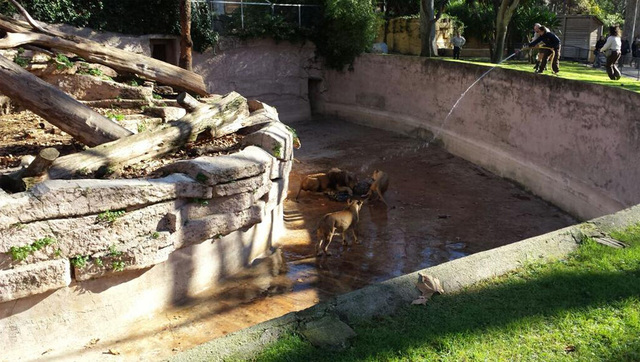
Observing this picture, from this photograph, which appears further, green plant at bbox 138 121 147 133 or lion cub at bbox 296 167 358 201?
lion cub at bbox 296 167 358 201

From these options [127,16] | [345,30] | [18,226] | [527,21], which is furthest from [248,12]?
[18,226]

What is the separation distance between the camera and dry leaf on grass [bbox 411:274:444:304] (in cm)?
531

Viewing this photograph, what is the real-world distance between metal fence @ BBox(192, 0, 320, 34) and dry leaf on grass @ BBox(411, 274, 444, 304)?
17226 millimetres

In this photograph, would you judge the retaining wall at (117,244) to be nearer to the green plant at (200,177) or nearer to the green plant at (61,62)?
the green plant at (200,177)

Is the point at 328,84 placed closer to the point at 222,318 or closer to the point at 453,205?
the point at 453,205

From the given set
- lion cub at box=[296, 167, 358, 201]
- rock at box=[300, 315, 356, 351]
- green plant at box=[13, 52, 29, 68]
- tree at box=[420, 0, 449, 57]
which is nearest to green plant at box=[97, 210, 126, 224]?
rock at box=[300, 315, 356, 351]

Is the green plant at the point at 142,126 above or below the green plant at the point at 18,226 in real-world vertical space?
above

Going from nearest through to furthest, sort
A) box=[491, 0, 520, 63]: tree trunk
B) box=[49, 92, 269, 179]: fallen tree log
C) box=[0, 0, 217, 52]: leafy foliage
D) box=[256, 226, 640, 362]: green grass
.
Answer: box=[256, 226, 640, 362]: green grass, box=[49, 92, 269, 179]: fallen tree log, box=[0, 0, 217, 52]: leafy foliage, box=[491, 0, 520, 63]: tree trunk

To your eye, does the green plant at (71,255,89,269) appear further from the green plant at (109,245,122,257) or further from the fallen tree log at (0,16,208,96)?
the fallen tree log at (0,16,208,96)

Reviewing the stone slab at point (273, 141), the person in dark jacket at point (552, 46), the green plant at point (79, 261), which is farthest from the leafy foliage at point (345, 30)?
the green plant at point (79, 261)

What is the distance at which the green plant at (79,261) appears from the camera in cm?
748

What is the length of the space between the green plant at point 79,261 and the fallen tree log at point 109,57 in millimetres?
6736

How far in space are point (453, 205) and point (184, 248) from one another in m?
6.86

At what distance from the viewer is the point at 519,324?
5035 mm
